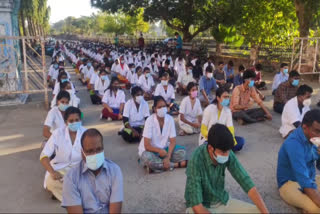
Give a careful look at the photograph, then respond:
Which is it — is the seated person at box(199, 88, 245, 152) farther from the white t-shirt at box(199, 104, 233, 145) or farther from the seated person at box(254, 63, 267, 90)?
the seated person at box(254, 63, 267, 90)

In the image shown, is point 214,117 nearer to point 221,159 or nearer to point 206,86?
point 221,159

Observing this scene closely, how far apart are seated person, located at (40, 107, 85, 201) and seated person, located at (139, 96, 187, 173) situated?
937 mm

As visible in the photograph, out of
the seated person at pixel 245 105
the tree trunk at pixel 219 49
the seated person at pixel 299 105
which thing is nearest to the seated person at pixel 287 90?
the seated person at pixel 245 105

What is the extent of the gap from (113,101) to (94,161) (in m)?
4.49

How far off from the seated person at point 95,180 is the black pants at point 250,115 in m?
4.40

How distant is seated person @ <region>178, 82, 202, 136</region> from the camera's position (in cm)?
562

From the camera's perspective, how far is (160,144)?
14.0 ft

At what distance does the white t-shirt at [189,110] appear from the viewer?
18.7 ft

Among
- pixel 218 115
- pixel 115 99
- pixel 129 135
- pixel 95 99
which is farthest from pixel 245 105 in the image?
pixel 95 99

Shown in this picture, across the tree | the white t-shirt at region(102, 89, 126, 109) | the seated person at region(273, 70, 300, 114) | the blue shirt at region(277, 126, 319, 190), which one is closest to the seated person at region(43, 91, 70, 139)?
the white t-shirt at region(102, 89, 126, 109)

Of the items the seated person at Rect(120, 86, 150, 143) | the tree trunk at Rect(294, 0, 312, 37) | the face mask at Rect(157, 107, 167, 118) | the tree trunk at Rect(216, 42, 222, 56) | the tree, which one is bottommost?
the seated person at Rect(120, 86, 150, 143)

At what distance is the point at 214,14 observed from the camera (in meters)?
17.6

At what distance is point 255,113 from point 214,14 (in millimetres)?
12376

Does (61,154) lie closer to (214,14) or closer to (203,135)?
(203,135)
